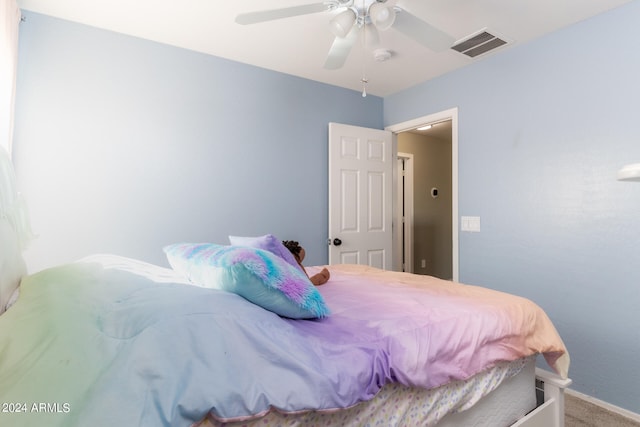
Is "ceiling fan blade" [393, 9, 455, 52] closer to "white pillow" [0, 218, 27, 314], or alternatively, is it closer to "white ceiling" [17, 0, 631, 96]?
"white ceiling" [17, 0, 631, 96]

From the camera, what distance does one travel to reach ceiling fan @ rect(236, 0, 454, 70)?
1.74m

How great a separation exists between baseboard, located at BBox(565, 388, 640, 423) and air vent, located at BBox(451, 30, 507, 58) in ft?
8.28

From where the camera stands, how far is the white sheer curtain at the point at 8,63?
1.81m

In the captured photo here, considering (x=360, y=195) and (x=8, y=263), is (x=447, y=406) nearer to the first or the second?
(x=8, y=263)

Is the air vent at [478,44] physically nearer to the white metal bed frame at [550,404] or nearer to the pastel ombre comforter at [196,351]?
the pastel ombre comforter at [196,351]

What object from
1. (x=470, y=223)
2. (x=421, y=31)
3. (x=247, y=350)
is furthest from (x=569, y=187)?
(x=247, y=350)

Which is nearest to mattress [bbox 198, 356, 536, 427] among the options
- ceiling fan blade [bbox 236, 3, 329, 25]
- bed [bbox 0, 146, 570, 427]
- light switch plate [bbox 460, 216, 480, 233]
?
bed [bbox 0, 146, 570, 427]

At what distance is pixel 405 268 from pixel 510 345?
4.06 metres

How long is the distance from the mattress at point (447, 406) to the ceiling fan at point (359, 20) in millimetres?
1670

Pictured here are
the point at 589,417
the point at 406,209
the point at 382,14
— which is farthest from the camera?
the point at 406,209

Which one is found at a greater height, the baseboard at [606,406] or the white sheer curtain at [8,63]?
the white sheer curtain at [8,63]

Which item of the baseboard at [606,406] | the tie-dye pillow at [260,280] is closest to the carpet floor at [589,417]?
the baseboard at [606,406]

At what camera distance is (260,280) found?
101 cm

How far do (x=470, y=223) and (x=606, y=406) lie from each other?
151 cm
